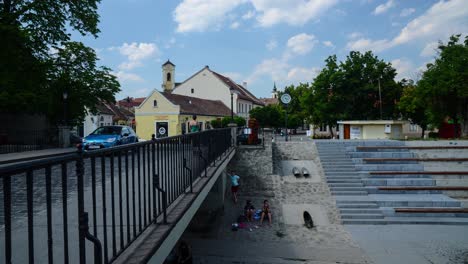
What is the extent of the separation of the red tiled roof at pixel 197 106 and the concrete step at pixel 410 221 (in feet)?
86.4

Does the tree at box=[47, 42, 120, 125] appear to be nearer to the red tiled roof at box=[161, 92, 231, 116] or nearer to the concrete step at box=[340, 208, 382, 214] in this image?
the concrete step at box=[340, 208, 382, 214]

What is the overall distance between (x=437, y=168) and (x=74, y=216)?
21767mm

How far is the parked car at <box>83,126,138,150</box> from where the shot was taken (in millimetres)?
15195

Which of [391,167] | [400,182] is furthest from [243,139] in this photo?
[400,182]

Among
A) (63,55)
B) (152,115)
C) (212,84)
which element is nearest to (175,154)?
(63,55)

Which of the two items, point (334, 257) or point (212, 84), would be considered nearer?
point (334, 257)

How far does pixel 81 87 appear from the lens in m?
21.3

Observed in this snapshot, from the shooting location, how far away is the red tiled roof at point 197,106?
4017cm

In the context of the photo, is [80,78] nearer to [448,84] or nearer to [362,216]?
[362,216]

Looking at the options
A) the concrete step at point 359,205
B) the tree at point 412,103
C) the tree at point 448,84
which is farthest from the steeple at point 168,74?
the concrete step at point 359,205

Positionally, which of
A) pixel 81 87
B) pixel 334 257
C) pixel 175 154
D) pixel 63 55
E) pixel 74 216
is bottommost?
pixel 334 257

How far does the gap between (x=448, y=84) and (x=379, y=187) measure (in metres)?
12.0

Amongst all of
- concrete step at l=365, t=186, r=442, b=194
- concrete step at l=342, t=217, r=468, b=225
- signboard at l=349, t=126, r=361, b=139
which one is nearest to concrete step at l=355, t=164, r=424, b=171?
concrete step at l=365, t=186, r=442, b=194

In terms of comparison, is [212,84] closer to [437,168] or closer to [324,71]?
[324,71]
